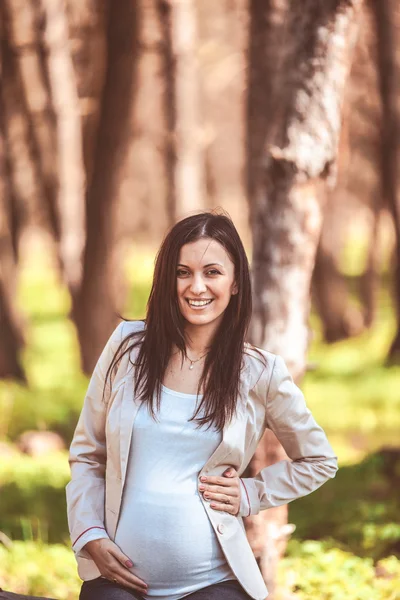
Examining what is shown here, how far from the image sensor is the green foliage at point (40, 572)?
14.4 feet

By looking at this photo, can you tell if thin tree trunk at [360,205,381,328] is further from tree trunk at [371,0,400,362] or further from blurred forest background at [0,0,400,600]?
tree trunk at [371,0,400,362]

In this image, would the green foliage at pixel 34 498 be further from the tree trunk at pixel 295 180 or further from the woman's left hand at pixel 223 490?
the woman's left hand at pixel 223 490

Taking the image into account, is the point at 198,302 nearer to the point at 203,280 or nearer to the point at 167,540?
the point at 203,280

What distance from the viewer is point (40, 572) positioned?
179 inches

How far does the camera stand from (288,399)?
286 centimetres

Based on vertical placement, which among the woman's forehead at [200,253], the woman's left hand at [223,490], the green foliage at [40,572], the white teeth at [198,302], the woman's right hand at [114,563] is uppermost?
the woman's forehead at [200,253]

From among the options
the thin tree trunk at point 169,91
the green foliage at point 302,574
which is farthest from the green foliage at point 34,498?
the thin tree trunk at point 169,91

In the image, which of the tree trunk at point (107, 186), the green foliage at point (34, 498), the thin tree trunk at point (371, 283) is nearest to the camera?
the green foliage at point (34, 498)

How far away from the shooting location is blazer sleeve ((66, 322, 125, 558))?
9.26 feet

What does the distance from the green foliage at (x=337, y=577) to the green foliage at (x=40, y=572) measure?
116 centimetres

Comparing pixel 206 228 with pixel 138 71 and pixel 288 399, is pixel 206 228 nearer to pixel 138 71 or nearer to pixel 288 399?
pixel 288 399

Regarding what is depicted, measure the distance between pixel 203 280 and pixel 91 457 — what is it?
760mm

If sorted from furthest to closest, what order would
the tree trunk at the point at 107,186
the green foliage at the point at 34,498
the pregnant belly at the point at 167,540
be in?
the tree trunk at the point at 107,186 < the green foliage at the point at 34,498 < the pregnant belly at the point at 167,540

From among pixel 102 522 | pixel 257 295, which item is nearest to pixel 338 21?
pixel 257 295
